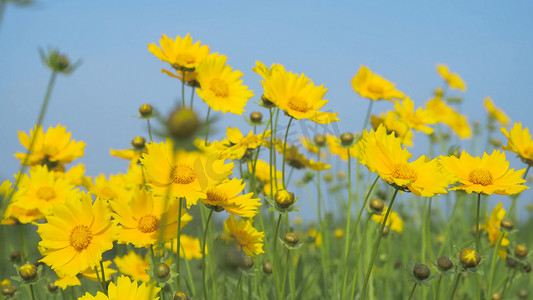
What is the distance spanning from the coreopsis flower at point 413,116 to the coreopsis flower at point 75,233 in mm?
1387

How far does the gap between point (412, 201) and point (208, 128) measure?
3.92 meters

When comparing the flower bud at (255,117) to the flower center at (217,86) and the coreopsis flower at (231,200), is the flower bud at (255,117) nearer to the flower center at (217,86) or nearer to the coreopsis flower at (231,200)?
the flower center at (217,86)

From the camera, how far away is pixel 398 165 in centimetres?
124

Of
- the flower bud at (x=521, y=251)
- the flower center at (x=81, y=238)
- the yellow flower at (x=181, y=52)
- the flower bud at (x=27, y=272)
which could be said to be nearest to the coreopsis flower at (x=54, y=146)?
the yellow flower at (x=181, y=52)

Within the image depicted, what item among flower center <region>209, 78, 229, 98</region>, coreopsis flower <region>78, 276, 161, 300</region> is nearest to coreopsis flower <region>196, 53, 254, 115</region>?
flower center <region>209, 78, 229, 98</region>

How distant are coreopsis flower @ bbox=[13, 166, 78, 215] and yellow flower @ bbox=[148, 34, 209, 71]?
1.83 ft

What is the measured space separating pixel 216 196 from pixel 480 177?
741 mm

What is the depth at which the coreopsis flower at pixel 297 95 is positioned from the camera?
1.42 metres

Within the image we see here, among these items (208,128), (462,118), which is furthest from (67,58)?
(462,118)

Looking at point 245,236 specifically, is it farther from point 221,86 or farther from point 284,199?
point 221,86

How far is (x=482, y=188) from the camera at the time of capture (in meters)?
1.32

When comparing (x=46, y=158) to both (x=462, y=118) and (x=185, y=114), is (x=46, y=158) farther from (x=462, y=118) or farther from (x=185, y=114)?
(x=462, y=118)

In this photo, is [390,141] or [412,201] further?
[412,201]

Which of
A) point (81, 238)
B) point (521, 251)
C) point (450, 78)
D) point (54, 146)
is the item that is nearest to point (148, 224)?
point (81, 238)
